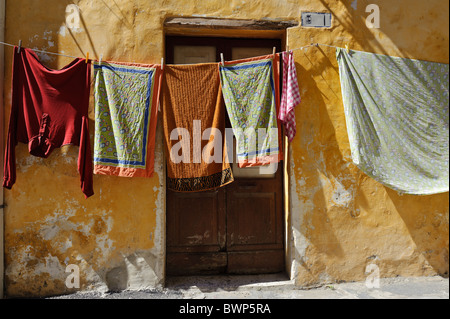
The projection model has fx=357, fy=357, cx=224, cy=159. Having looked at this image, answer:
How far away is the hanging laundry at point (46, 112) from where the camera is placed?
3326 mm

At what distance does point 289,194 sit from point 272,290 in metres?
0.99

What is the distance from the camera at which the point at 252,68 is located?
3.52 metres

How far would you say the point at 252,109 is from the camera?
11.5ft

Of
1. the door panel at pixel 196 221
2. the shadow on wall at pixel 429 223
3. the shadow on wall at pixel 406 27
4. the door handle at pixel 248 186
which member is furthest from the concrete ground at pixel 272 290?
the shadow on wall at pixel 406 27

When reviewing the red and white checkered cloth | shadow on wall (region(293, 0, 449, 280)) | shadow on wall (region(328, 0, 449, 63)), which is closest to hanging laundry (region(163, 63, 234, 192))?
the red and white checkered cloth

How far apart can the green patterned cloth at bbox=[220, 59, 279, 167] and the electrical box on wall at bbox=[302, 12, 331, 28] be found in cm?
68

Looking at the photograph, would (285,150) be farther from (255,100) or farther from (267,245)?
(267,245)

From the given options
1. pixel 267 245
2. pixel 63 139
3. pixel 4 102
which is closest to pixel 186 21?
pixel 63 139

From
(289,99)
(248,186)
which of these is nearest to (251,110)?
(289,99)

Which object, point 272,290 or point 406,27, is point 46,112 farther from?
point 406,27

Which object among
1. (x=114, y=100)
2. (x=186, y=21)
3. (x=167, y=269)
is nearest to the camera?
(x=114, y=100)

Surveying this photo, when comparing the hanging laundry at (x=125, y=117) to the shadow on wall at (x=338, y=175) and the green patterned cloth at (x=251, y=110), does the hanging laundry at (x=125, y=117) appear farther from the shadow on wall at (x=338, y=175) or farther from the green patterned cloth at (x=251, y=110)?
the shadow on wall at (x=338, y=175)

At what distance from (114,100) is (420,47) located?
10.8ft

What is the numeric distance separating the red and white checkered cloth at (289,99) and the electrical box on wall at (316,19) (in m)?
0.44
